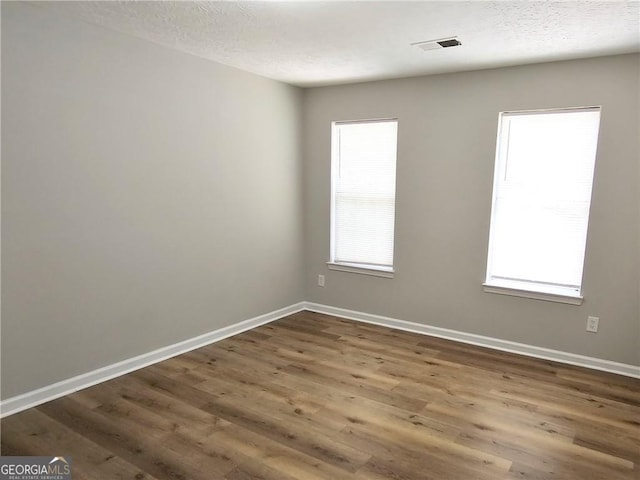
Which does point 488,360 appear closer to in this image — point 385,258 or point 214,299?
point 385,258

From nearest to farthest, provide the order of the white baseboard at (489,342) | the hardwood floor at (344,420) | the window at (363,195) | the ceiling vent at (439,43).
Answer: the hardwood floor at (344,420) → the ceiling vent at (439,43) → the white baseboard at (489,342) → the window at (363,195)

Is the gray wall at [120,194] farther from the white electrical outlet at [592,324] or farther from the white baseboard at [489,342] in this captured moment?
the white electrical outlet at [592,324]

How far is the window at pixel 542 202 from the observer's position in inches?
137

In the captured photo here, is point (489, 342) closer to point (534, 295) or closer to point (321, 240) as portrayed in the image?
point (534, 295)

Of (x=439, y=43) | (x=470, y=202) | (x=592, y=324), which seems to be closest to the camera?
(x=439, y=43)

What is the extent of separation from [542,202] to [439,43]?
1.59 meters

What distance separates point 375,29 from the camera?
2.80 meters

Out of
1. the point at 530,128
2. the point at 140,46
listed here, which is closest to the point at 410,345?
the point at 530,128

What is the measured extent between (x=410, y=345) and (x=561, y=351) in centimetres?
123

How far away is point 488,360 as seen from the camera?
3.67m

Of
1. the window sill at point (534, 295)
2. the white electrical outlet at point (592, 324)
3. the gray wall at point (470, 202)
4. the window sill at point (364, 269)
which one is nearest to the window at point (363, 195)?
the window sill at point (364, 269)

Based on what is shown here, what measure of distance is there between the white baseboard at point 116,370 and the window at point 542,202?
235 centimetres

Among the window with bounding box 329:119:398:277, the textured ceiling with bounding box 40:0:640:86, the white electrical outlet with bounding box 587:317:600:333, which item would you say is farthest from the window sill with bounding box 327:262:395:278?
the textured ceiling with bounding box 40:0:640:86

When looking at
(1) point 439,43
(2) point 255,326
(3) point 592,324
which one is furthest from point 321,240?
(3) point 592,324
